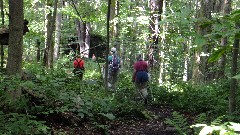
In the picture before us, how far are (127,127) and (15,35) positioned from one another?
3.25 m

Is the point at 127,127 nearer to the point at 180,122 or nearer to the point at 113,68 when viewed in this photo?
the point at 180,122

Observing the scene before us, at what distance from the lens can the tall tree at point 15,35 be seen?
18.0ft

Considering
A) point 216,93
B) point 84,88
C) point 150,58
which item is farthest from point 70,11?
point 216,93

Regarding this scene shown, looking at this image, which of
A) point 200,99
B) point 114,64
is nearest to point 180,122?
point 200,99

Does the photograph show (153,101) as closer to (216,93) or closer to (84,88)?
(216,93)

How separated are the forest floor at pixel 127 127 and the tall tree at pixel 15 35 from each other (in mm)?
1455

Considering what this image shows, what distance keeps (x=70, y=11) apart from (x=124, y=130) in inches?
409

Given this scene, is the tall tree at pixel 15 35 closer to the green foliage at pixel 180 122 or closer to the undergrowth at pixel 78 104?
the undergrowth at pixel 78 104

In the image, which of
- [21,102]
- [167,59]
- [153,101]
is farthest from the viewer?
[167,59]

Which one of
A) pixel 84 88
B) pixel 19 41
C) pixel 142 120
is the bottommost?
pixel 142 120

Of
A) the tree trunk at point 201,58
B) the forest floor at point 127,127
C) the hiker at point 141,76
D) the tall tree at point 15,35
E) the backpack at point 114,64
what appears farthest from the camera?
the tree trunk at point 201,58

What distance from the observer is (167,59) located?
14727 mm

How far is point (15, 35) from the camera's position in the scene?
553cm

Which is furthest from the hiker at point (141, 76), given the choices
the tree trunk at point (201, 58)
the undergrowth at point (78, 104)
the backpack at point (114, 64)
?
the tree trunk at point (201, 58)
